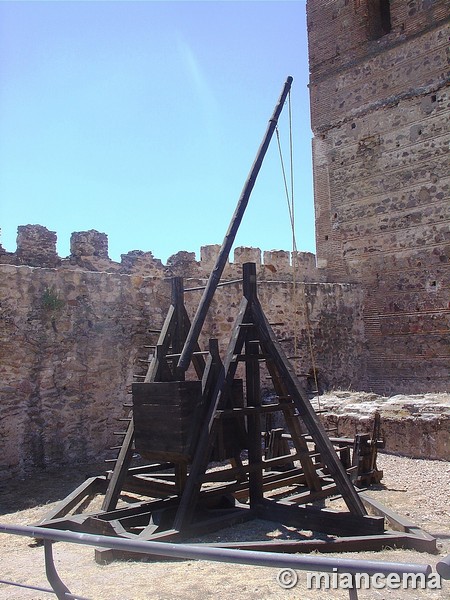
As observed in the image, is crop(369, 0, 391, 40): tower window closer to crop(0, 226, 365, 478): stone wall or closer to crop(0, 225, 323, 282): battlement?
crop(0, 225, 323, 282): battlement

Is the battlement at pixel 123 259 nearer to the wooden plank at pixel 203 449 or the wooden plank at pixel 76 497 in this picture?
the wooden plank at pixel 76 497

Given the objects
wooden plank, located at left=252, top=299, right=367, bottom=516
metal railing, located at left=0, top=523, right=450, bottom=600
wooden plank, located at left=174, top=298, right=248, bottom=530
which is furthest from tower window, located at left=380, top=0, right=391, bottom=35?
metal railing, located at left=0, top=523, right=450, bottom=600

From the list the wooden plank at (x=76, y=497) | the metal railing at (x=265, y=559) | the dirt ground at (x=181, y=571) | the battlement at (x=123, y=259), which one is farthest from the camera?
the battlement at (x=123, y=259)

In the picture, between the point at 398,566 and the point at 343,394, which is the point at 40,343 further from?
the point at 398,566

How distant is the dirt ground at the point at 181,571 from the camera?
336 cm

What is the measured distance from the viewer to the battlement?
1201cm

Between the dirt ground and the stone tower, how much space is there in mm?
6406

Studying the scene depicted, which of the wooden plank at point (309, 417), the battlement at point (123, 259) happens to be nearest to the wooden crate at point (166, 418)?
the wooden plank at point (309, 417)

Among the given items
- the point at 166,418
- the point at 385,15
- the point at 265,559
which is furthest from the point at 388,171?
the point at 265,559

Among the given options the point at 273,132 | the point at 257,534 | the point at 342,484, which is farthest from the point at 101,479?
the point at 273,132

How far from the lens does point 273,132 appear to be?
6.18m

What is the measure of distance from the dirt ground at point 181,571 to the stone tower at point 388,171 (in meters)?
6.41

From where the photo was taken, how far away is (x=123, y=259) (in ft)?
42.5

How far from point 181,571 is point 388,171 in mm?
10774
